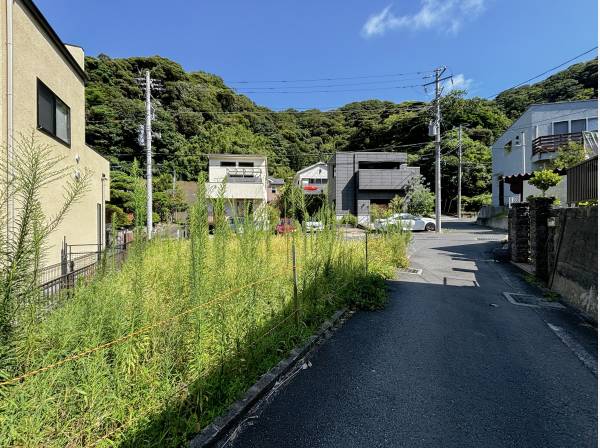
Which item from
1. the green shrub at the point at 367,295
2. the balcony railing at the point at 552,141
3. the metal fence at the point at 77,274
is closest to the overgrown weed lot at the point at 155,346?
the metal fence at the point at 77,274

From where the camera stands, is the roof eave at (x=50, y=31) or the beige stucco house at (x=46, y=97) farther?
the roof eave at (x=50, y=31)

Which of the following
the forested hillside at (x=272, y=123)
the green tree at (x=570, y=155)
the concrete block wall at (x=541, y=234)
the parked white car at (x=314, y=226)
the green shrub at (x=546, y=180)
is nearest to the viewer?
the parked white car at (x=314, y=226)

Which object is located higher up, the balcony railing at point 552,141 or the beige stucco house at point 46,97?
the balcony railing at point 552,141

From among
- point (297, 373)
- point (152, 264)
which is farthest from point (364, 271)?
point (152, 264)

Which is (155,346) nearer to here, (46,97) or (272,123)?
(46,97)

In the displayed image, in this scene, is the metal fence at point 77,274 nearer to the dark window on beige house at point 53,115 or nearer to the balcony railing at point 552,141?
the dark window on beige house at point 53,115

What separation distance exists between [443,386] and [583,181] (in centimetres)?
532

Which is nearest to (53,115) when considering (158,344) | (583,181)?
(158,344)

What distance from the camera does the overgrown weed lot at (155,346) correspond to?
1.79m

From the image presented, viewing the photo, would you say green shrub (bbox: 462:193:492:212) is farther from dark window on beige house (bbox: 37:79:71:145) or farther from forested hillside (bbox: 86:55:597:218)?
dark window on beige house (bbox: 37:79:71:145)

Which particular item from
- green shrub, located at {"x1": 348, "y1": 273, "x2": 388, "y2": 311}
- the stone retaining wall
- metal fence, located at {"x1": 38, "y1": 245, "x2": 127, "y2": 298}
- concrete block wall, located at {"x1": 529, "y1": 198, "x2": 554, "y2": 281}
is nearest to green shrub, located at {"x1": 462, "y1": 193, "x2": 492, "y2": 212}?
concrete block wall, located at {"x1": 529, "y1": 198, "x2": 554, "y2": 281}

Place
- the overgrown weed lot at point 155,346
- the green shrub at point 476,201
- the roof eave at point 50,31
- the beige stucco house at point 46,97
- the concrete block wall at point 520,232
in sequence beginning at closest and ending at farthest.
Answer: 1. the overgrown weed lot at point 155,346
2. the beige stucco house at point 46,97
3. the roof eave at point 50,31
4. the concrete block wall at point 520,232
5. the green shrub at point 476,201

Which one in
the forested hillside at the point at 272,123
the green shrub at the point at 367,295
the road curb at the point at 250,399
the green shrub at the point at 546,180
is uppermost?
the forested hillside at the point at 272,123

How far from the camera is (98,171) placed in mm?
9852
